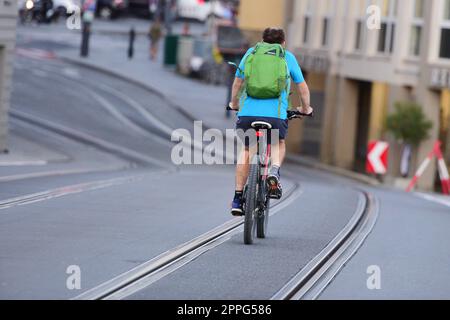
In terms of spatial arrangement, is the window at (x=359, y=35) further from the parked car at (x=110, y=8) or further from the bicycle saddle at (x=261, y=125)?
the parked car at (x=110, y=8)

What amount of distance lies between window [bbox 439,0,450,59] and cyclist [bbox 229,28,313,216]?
75.4ft

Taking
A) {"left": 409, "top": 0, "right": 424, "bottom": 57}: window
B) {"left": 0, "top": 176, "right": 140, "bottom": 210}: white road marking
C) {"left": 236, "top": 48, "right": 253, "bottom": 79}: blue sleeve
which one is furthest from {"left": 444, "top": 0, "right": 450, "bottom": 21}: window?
{"left": 236, "top": 48, "right": 253, "bottom": 79}: blue sleeve

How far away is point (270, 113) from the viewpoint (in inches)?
454

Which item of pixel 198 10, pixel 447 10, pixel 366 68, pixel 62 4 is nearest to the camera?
pixel 447 10

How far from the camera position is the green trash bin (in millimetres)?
56562

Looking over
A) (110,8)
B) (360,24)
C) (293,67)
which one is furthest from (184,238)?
(110,8)

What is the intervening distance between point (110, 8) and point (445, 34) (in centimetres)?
4417

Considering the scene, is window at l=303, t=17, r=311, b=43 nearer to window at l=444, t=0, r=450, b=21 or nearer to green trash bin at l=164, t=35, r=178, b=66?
window at l=444, t=0, r=450, b=21

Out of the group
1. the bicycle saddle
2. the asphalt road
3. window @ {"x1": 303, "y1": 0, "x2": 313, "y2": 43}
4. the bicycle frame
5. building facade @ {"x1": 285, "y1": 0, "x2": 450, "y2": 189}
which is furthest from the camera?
window @ {"x1": 303, "y1": 0, "x2": 313, "y2": 43}

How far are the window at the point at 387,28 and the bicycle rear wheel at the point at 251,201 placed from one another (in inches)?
1011

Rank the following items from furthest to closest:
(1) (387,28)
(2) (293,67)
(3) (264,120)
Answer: (1) (387,28), (2) (293,67), (3) (264,120)

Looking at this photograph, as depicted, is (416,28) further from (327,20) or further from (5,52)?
(5,52)

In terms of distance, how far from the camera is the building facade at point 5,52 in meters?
27.9
